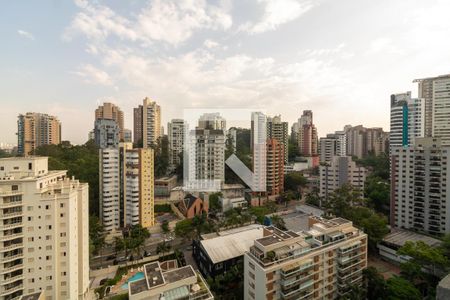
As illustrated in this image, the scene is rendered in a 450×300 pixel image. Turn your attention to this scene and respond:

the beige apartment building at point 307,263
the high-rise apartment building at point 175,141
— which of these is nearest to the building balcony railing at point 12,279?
the beige apartment building at point 307,263

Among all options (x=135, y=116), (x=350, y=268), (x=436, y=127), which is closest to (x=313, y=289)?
(x=350, y=268)

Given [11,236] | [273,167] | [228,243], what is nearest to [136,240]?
[228,243]

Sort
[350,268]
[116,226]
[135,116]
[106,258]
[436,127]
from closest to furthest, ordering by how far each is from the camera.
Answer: [350,268] → [106,258] → [116,226] → [436,127] → [135,116]

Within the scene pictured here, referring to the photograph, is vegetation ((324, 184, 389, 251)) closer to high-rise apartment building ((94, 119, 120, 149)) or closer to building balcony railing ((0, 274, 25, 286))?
building balcony railing ((0, 274, 25, 286))

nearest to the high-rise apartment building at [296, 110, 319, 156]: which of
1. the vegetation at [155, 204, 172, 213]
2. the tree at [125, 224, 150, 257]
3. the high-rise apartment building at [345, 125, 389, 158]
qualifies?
the high-rise apartment building at [345, 125, 389, 158]

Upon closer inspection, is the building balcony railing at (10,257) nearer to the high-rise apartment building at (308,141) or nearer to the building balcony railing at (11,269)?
the building balcony railing at (11,269)

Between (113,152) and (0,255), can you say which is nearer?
(0,255)

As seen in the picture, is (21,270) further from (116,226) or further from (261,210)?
(261,210)

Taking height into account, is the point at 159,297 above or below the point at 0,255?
below
